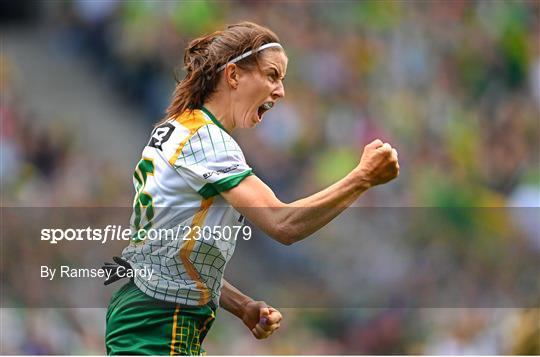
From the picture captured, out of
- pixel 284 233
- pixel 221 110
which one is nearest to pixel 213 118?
pixel 221 110

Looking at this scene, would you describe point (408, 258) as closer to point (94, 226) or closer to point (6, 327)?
point (94, 226)

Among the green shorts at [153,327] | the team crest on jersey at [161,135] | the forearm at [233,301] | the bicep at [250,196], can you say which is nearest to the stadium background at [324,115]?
the forearm at [233,301]

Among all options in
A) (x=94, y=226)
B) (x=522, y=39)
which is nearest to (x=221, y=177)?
(x=94, y=226)

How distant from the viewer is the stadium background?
579 cm

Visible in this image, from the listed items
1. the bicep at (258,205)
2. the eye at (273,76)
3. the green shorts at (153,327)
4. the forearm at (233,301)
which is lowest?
the green shorts at (153,327)

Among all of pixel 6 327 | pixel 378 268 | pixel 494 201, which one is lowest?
pixel 6 327

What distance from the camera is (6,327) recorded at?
5.56m

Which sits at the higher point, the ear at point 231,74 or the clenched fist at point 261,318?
the ear at point 231,74

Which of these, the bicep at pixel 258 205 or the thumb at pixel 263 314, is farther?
the thumb at pixel 263 314

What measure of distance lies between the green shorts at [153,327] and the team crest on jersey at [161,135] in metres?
0.38

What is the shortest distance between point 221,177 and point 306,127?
335 centimetres

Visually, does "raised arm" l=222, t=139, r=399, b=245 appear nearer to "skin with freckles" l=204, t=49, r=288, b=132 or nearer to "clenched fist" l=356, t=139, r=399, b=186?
"clenched fist" l=356, t=139, r=399, b=186

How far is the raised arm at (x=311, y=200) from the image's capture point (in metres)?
2.58

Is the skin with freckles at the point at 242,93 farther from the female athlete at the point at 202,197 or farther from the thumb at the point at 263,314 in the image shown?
the thumb at the point at 263,314
